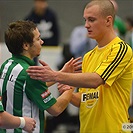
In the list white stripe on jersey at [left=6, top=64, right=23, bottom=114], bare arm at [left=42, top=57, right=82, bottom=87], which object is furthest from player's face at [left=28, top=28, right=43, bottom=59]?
bare arm at [left=42, top=57, right=82, bottom=87]

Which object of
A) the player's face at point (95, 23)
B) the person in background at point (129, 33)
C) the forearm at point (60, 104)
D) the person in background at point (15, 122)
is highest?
the person in background at point (129, 33)

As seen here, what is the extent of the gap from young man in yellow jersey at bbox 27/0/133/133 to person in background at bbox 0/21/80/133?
40 cm

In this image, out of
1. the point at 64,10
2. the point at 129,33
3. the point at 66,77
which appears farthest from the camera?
the point at 64,10

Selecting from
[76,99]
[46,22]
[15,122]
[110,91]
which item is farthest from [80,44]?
[15,122]

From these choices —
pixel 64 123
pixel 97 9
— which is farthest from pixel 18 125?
pixel 64 123

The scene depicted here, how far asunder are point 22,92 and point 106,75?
2.51ft

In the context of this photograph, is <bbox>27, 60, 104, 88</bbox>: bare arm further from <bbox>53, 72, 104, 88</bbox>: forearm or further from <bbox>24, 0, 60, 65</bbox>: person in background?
<bbox>24, 0, 60, 65</bbox>: person in background

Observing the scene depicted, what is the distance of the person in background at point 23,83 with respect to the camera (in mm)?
5664

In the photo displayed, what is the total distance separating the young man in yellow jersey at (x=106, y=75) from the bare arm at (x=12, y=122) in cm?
70

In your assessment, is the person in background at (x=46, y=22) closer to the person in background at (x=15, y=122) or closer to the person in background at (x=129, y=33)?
the person in background at (x=129, y=33)

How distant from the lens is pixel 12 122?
17.1ft

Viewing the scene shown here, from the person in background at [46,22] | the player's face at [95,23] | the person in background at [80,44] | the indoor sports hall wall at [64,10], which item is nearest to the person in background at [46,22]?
the person in background at [46,22]

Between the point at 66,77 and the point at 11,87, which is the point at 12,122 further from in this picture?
the point at 66,77

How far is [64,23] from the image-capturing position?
14.2 meters
